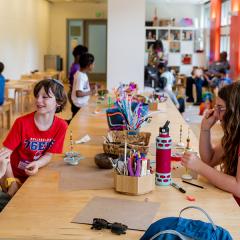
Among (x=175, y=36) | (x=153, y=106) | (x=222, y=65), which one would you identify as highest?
(x=175, y=36)

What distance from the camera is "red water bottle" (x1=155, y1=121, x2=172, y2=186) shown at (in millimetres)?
1864

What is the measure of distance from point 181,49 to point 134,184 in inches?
460

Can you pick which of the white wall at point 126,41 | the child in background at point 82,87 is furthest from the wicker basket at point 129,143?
the white wall at point 126,41

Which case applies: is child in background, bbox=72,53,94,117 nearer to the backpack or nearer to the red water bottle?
the red water bottle

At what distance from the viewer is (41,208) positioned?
5.24 ft

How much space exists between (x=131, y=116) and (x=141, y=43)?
3.76 metres

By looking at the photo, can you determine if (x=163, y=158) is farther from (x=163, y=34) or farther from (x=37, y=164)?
(x=163, y=34)

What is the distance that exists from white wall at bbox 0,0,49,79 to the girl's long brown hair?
304 inches

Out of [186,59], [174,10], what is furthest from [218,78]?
[174,10]

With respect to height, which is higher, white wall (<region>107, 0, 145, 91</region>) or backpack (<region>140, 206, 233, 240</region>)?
white wall (<region>107, 0, 145, 91</region>)

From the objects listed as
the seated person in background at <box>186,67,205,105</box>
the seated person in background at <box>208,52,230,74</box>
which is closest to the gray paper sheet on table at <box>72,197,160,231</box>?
the seated person in background at <box>208,52,230,74</box>

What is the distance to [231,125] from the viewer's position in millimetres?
1900

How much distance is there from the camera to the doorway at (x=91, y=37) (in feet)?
49.3

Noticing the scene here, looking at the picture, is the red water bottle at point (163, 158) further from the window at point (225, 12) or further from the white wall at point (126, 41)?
the window at point (225, 12)
